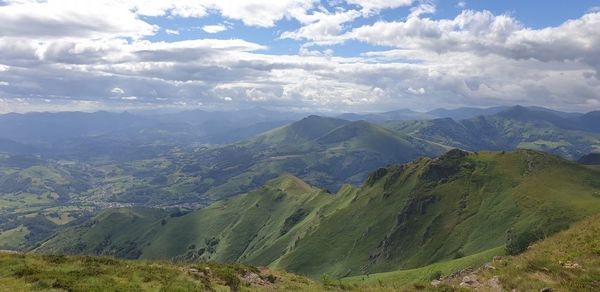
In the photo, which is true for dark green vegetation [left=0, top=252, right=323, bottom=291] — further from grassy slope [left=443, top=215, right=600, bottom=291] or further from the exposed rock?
grassy slope [left=443, top=215, right=600, bottom=291]

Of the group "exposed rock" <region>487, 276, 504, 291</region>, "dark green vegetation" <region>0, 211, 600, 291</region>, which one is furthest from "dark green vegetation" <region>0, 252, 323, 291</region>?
"exposed rock" <region>487, 276, 504, 291</region>

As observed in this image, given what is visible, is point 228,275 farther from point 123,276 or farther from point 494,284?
point 494,284

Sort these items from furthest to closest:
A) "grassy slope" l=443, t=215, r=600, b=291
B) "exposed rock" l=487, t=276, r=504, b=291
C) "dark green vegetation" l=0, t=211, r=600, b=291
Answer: "exposed rock" l=487, t=276, r=504, b=291, "grassy slope" l=443, t=215, r=600, b=291, "dark green vegetation" l=0, t=211, r=600, b=291

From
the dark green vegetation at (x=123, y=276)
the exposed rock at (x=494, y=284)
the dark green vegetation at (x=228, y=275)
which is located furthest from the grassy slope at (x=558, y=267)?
the dark green vegetation at (x=123, y=276)

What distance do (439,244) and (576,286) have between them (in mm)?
154872

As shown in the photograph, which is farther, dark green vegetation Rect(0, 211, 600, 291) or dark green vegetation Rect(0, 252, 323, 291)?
dark green vegetation Rect(0, 211, 600, 291)

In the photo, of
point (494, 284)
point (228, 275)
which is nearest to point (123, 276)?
point (228, 275)

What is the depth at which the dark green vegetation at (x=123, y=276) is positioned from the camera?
1191 inches

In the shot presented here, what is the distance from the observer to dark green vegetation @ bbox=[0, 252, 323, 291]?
3025cm

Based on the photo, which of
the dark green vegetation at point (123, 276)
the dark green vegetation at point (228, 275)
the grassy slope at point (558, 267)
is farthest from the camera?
the grassy slope at point (558, 267)

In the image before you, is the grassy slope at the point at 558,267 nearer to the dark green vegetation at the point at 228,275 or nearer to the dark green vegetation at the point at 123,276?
the dark green vegetation at the point at 228,275

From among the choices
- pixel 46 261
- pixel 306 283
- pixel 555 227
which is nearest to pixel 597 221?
pixel 306 283

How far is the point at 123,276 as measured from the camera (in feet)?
110

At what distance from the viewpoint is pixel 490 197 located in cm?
19300
